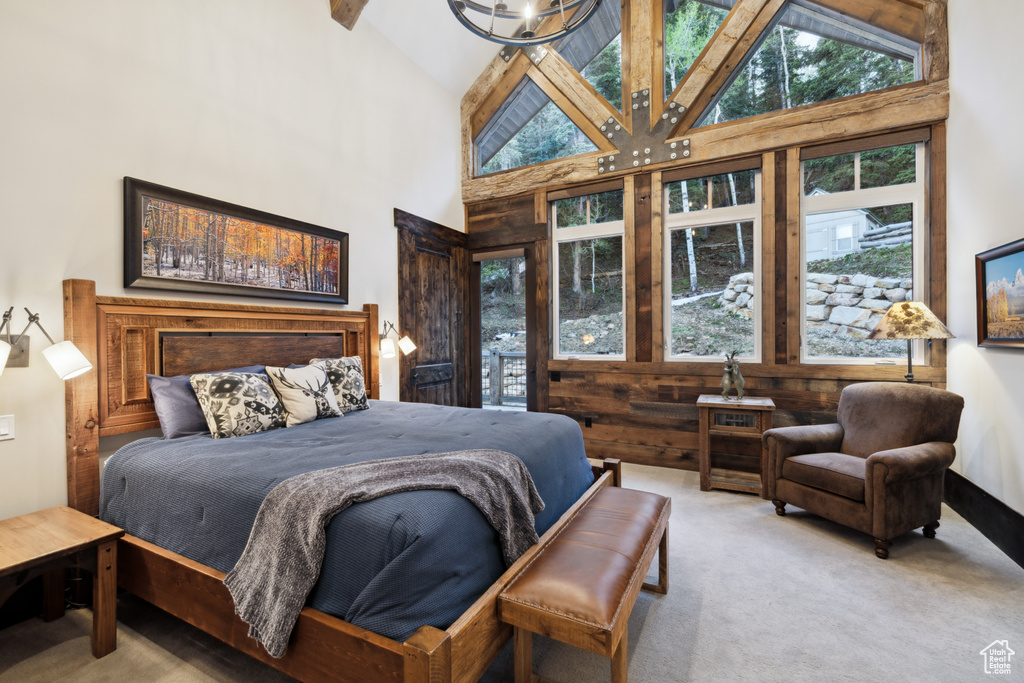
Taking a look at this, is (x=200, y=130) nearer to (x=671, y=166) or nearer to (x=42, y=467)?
(x=42, y=467)

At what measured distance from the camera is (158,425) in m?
2.52

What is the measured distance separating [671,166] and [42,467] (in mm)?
4803

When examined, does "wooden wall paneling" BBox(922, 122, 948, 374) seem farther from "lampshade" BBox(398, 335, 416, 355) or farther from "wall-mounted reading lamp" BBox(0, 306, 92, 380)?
"wall-mounted reading lamp" BBox(0, 306, 92, 380)

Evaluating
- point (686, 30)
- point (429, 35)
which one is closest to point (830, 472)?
point (686, 30)

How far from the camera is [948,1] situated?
329 centimetres

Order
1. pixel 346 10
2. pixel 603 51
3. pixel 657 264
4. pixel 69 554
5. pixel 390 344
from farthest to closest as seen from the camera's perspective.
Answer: pixel 603 51
pixel 657 264
pixel 390 344
pixel 346 10
pixel 69 554

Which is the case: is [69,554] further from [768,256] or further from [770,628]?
[768,256]

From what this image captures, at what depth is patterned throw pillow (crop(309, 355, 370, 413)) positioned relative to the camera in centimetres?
310

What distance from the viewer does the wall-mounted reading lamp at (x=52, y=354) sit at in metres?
2.01

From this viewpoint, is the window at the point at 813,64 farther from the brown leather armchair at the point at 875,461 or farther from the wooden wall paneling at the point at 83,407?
the wooden wall paneling at the point at 83,407

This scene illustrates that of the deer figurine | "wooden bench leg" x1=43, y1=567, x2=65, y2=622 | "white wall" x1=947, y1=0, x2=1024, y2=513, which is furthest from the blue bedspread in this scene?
"white wall" x1=947, y1=0, x2=1024, y2=513

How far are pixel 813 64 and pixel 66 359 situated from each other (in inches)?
214

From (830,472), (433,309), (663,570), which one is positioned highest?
(433,309)

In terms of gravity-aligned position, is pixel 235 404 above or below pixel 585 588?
above
